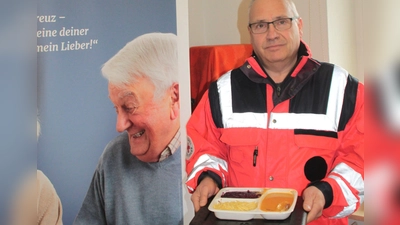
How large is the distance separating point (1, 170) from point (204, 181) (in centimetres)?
103

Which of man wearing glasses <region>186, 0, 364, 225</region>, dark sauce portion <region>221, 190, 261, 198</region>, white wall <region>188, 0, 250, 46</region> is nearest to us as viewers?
dark sauce portion <region>221, 190, 261, 198</region>

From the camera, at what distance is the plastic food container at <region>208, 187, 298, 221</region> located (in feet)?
3.41

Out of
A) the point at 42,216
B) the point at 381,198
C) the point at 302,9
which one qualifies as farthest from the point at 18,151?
the point at 302,9

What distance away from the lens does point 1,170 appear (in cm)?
38

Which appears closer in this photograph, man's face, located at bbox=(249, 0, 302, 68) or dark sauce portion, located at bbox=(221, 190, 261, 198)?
dark sauce portion, located at bbox=(221, 190, 261, 198)

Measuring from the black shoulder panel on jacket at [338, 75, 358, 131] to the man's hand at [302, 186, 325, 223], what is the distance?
0.30 metres

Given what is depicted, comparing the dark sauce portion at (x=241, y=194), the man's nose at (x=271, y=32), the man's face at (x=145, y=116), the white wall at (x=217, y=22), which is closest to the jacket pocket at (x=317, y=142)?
the dark sauce portion at (x=241, y=194)

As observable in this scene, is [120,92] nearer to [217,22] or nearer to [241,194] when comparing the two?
[241,194]

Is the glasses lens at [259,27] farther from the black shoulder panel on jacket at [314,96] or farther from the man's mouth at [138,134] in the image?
the man's mouth at [138,134]

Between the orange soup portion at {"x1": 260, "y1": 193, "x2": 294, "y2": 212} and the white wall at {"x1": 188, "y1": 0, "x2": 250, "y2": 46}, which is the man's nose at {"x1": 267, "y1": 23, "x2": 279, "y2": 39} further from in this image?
the white wall at {"x1": 188, "y1": 0, "x2": 250, "y2": 46}

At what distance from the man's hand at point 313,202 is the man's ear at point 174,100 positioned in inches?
45.0

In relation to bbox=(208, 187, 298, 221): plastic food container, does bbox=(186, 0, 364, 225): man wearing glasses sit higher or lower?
higher

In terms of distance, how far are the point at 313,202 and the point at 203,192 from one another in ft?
1.16

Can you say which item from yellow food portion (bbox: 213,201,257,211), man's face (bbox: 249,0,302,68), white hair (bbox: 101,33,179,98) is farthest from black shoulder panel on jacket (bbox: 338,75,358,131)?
white hair (bbox: 101,33,179,98)
